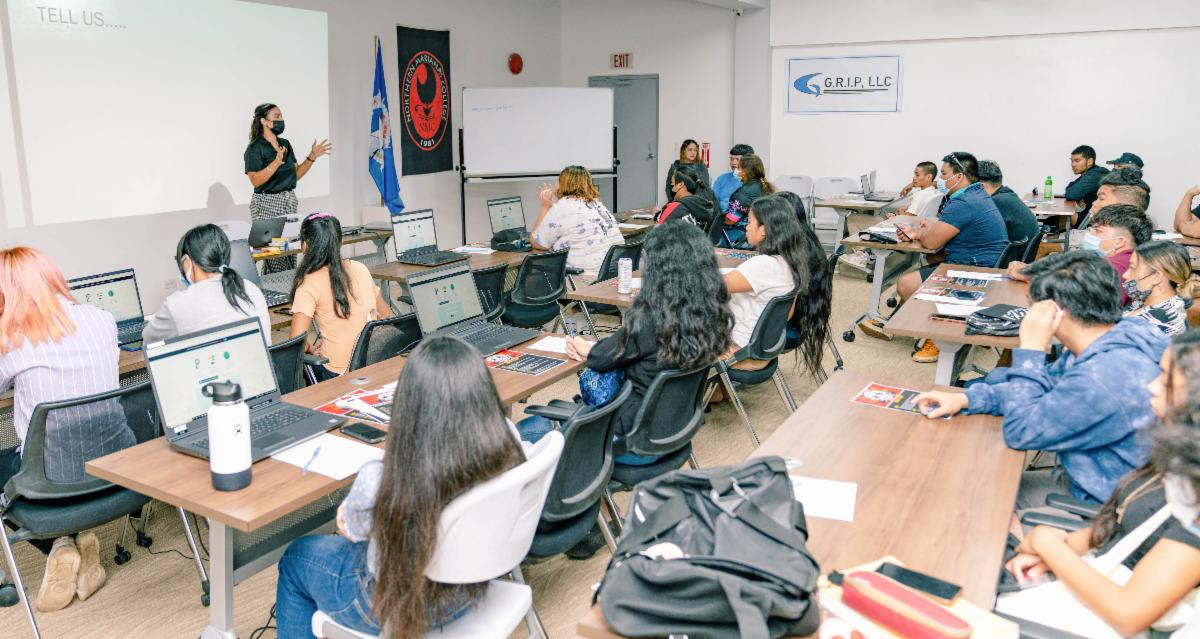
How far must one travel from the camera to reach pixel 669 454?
3367mm

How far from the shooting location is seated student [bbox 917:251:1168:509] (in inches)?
93.8

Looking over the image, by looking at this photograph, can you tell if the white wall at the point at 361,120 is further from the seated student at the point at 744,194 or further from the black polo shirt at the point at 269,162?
the seated student at the point at 744,194

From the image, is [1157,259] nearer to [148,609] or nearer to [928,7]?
[148,609]

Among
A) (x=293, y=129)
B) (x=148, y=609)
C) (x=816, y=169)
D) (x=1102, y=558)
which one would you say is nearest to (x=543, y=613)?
(x=148, y=609)

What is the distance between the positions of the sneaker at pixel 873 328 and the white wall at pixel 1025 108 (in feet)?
11.3

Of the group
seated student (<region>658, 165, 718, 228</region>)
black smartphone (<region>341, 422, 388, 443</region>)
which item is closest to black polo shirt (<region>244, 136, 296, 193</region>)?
seated student (<region>658, 165, 718, 228</region>)

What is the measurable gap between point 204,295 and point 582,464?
1.81 metres

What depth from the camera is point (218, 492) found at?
2342 mm

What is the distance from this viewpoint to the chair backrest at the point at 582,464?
102 inches

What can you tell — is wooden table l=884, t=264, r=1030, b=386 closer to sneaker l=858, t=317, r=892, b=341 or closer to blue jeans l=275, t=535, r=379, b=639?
sneaker l=858, t=317, r=892, b=341

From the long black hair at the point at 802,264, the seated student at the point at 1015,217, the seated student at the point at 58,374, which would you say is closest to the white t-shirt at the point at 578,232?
the long black hair at the point at 802,264

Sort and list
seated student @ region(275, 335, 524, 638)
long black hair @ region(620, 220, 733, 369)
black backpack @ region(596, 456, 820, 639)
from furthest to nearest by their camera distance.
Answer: long black hair @ region(620, 220, 733, 369)
seated student @ region(275, 335, 524, 638)
black backpack @ region(596, 456, 820, 639)

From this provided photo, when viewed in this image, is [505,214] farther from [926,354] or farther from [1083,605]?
[1083,605]

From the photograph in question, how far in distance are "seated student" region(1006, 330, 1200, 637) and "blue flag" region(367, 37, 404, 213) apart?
735cm
